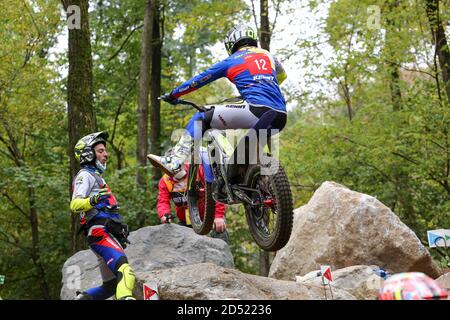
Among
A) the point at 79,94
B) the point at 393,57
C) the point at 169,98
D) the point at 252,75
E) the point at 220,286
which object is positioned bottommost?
the point at 220,286

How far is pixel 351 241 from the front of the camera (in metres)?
10.1

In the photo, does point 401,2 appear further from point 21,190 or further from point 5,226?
point 5,226

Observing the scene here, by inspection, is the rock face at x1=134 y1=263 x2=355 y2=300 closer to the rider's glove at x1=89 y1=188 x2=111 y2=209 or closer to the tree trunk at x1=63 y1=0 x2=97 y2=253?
the rider's glove at x1=89 y1=188 x2=111 y2=209

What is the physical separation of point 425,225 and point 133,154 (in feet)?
43.1

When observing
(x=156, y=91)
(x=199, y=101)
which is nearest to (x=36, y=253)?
(x=156, y=91)

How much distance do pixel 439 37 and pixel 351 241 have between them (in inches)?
256

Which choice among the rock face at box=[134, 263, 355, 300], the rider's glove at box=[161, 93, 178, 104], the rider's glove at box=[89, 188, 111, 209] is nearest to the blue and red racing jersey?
the rider's glove at box=[161, 93, 178, 104]

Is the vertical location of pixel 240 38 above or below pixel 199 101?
below

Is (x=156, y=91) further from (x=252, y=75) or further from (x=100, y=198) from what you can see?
(x=252, y=75)

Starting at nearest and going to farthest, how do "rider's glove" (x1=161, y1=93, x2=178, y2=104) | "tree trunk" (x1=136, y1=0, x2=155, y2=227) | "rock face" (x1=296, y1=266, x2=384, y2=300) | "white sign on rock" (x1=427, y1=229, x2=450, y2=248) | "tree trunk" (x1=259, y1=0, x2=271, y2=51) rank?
"rider's glove" (x1=161, y1=93, x2=178, y2=104) < "white sign on rock" (x1=427, y1=229, x2=450, y2=248) < "rock face" (x1=296, y1=266, x2=384, y2=300) < "tree trunk" (x1=136, y1=0, x2=155, y2=227) < "tree trunk" (x1=259, y1=0, x2=271, y2=51)

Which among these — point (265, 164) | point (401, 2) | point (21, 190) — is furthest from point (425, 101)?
point (21, 190)

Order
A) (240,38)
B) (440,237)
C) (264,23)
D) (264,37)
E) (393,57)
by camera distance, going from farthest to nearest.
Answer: (264,23) → (264,37) → (393,57) → (440,237) → (240,38)

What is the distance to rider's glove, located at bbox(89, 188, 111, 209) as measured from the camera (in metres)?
6.61

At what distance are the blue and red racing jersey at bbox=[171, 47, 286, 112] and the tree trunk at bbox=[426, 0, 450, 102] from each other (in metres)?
7.75
